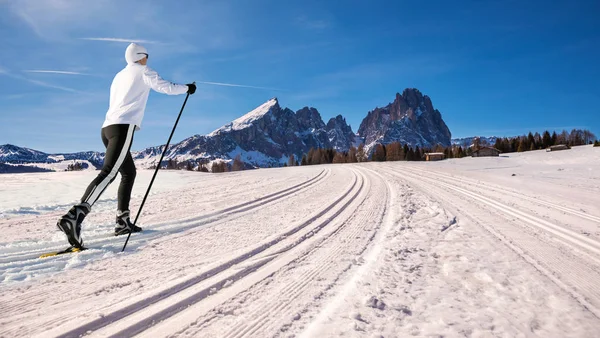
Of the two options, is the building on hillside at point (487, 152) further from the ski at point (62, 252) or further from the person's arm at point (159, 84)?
the ski at point (62, 252)

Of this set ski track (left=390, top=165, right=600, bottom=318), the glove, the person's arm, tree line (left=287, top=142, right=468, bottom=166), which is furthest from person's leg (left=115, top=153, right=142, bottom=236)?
tree line (left=287, top=142, right=468, bottom=166)

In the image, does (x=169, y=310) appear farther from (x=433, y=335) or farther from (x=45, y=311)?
(x=433, y=335)

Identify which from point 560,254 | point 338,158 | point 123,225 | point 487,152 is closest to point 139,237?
point 123,225

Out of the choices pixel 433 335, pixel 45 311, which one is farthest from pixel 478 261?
pixel 45 311

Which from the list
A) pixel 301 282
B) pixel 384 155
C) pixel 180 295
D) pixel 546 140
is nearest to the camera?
pixel 180 295

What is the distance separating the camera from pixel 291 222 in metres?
3.94

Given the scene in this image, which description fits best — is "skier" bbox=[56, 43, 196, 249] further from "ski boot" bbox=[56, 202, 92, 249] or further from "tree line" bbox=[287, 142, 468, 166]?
"tree line" bbox=[287, 142, 468, 166]

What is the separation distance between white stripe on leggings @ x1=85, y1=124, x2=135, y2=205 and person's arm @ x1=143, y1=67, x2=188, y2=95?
0.54 meters

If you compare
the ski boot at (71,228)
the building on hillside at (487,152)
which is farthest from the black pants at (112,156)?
the building on hillside at (487,152)

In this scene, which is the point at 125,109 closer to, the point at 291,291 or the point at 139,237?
the point at 139,237

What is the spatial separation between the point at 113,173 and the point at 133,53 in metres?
1.45

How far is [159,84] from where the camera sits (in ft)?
11.2

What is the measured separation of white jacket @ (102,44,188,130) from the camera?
11.1 feet

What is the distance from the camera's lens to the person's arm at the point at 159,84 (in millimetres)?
3404
